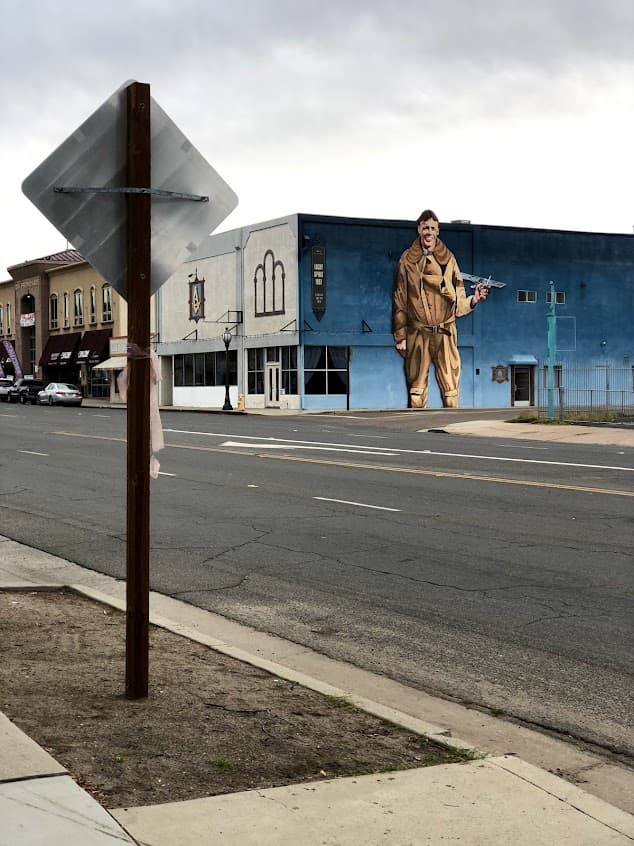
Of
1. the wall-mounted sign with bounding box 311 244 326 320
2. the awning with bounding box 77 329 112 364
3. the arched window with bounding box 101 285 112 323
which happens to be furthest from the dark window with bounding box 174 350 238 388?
the arched window with bounding box 101 285 112 323

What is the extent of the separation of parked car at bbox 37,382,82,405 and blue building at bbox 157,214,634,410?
5320 millimetres

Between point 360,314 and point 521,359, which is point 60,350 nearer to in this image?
point 360,314

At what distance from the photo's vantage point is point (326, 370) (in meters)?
54.1

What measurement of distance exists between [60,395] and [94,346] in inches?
404

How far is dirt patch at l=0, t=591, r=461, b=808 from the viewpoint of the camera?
4.70 meters

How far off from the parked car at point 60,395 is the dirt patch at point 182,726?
5914cm

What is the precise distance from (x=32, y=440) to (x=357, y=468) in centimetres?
1153

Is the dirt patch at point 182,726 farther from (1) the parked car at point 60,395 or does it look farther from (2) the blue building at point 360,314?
(1) the parked car at point 60,395

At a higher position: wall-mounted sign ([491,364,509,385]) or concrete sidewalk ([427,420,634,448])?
wall-mounted sign ([491,364,509,385])

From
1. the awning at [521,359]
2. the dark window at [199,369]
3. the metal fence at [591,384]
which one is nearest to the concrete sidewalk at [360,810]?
the metal fence at [591,384]

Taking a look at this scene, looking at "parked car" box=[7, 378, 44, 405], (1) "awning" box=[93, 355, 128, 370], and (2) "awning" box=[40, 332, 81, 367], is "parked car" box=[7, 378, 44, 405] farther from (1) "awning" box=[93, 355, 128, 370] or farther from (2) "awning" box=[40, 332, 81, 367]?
(2) "awning" box=[40, 332, 81, 367]

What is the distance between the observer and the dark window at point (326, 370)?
53750 millimetres

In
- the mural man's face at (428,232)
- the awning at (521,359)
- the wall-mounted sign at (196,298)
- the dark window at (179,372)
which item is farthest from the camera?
the dark window at (179,372)

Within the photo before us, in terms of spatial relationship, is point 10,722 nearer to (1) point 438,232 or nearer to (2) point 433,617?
(2) point 433,617
